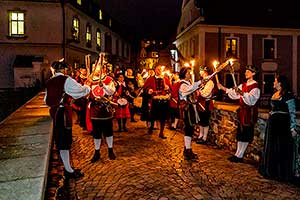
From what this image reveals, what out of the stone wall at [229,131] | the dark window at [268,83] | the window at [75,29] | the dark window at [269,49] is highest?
the window at [75,29]

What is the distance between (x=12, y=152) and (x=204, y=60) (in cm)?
2550

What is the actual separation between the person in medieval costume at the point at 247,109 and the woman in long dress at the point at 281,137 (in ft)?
2.31

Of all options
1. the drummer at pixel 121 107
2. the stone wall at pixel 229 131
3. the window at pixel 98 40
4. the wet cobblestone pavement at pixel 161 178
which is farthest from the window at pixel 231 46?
the wet cobblestone pavement at pixel 161 178

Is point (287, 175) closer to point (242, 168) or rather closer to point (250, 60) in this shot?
point (242, 168)

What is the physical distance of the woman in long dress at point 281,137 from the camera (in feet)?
20.4

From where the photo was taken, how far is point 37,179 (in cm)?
380

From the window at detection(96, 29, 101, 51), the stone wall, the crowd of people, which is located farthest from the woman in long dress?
the window at detection(96, 29, 101, 51)

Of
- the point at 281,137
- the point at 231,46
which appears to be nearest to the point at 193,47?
the point at 231,46

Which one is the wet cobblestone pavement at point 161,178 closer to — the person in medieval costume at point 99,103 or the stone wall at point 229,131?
the stone wall at point 229,131

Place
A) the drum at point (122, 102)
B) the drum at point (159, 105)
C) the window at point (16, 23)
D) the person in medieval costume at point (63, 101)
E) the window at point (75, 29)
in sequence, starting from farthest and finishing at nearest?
the window at point (75, 29) → the window at point (16, 23) → the drum at point (122, 102) → the drum at point (159, 105) → the person in medieval costume at point (63, 101)

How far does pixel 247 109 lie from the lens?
7258 millimetres

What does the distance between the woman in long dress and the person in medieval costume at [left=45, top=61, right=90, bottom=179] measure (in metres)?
3.32

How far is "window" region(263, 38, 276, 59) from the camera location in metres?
31.0

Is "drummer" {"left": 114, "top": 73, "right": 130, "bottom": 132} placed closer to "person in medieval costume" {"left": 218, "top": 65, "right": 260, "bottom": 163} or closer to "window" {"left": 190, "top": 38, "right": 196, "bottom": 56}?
"person in medieval costume" {"left": 218, "top": 65, "right": 260, "bottom": 163}
